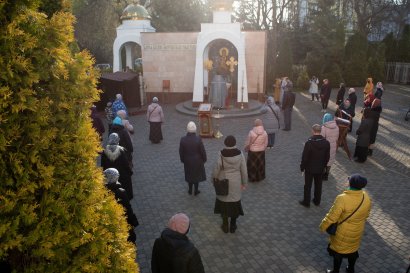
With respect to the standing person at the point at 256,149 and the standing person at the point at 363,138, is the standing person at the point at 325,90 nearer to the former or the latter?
the standing person at the point at 363,138

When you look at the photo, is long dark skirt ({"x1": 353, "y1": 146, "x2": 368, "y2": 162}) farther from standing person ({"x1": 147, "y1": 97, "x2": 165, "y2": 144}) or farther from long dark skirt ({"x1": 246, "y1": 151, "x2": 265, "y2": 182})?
standing person ({"x1": 147, "y1": 97, "x2": 165, "y2": 144})

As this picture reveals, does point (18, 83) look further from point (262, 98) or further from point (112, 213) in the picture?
point (262, 98)

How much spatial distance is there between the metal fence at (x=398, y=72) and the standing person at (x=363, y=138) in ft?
81.2

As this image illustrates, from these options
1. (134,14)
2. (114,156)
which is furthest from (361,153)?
(134,14)

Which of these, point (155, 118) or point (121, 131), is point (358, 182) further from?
point (155, 118)

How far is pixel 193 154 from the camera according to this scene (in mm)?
7898

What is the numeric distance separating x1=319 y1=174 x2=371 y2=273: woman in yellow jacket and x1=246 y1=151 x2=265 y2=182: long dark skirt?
3.68 meters

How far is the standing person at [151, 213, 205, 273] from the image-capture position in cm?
372

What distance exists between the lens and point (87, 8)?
33.6 metres

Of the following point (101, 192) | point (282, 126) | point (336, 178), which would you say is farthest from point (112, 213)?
point (282, 126)

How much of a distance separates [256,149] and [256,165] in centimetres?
49

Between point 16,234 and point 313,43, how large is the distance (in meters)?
31.0

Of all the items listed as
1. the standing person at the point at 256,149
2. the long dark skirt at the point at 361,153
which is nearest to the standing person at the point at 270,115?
the standing person at the point at 256,149

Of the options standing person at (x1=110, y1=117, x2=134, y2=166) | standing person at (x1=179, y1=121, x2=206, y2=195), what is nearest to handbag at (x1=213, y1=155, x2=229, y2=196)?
standing person at (x1=179, y1=121, x2=206, y2=195)
